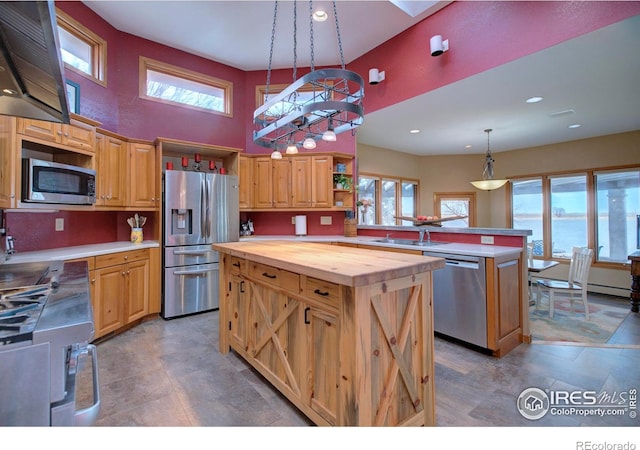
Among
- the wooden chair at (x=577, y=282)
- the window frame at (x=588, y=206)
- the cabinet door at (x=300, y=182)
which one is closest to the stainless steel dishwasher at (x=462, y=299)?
the wooden chair at (x=577, y=282)

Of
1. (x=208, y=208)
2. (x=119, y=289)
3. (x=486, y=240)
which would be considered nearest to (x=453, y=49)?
(x=486, y=240)

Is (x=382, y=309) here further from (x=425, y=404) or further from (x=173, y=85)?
(x=173, y=85)

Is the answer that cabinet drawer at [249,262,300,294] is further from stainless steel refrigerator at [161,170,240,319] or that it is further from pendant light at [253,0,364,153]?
stainless steel refrigerator at [161,170,240,319]

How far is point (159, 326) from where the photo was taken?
3.32 m

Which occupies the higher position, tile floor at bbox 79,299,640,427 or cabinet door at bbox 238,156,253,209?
cabinet door at bbox 238,156,253,209

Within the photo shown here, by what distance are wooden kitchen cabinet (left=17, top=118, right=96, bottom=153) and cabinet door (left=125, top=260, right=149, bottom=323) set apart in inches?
50.0

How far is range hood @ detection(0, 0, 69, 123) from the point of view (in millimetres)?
884

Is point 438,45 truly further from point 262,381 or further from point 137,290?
point 137,290

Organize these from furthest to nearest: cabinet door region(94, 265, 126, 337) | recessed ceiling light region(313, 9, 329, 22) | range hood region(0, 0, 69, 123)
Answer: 1. recessed ceiling light region(313, 9, 329, 22)
2. cabinet door region(94, 265, 126, 337)
3. range hood region(0, 0, 69, 123)

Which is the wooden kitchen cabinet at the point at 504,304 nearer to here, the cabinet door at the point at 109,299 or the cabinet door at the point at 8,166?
the cabinet door at the point at 109,299

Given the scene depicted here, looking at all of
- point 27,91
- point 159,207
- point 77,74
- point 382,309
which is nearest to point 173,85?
point 77,74

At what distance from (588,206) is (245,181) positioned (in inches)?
234

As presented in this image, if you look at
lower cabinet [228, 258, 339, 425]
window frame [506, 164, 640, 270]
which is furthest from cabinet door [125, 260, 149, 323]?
window frame [506, 164, 640, 270]

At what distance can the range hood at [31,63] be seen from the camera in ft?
2.90
